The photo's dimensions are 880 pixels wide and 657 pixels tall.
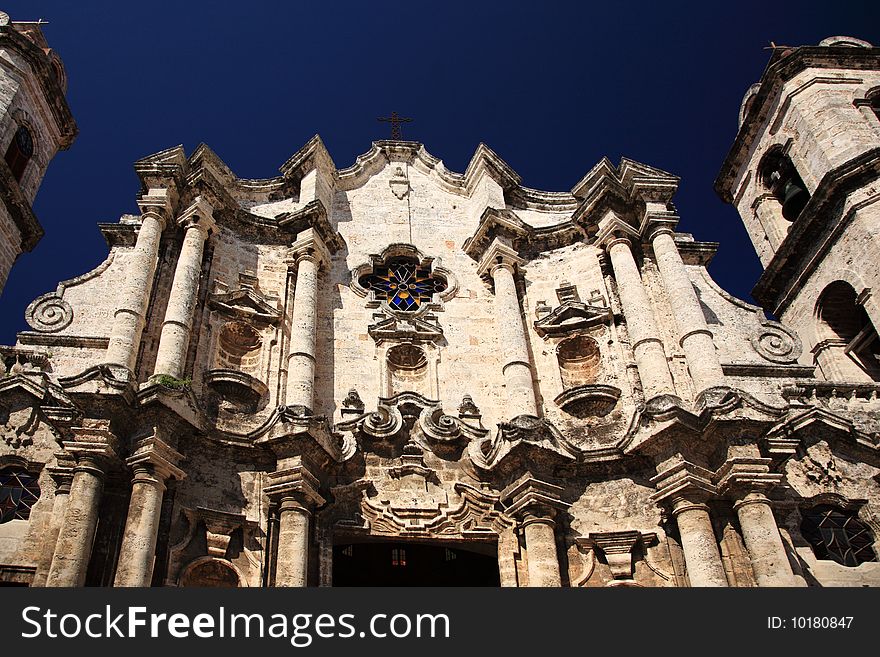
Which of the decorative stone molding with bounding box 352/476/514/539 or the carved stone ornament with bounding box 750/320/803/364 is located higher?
the carved stone ornament with bounding box 750/320/803/364

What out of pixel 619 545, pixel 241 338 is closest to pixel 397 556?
pixel 619 545

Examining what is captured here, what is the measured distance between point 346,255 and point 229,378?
15.5 feet

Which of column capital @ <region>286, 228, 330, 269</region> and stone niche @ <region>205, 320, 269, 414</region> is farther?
column capital @ <region>286, 228, 330, 269</region>

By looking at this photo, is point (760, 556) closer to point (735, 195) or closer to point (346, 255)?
point (346, 255)

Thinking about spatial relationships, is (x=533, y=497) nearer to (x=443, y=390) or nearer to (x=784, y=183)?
(x=443, y=390)

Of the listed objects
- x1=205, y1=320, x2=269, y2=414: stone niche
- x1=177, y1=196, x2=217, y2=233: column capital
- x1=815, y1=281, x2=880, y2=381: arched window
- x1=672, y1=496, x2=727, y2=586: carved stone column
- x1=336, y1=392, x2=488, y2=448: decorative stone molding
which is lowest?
x1=672, y1=496, x2=727, y2=586: carved stone column

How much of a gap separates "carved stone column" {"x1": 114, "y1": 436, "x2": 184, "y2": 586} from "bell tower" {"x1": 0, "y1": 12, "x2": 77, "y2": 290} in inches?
322

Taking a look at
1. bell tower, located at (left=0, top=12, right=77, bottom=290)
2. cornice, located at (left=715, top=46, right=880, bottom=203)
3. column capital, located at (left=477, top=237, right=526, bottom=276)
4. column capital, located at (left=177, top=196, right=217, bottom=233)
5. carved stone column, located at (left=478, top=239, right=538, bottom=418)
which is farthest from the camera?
Answer: cornice, located at (left=715, top=46, right=880, bottom=203)

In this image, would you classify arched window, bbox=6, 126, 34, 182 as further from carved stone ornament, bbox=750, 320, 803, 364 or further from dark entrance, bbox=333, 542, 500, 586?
carved stone ornament, bbox=750, 320, 803, 364

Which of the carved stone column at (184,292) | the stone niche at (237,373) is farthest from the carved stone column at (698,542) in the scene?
the carved stone column at (184,292)

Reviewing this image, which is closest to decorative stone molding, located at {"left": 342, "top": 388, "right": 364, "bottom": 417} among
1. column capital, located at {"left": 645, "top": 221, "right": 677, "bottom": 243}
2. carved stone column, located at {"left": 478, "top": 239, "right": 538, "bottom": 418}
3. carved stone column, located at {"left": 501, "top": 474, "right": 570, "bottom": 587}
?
carved stone column, located at {"left": 478, "top": 239, "right": 538, "bottom": 418}

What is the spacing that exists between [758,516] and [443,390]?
6.15 meters

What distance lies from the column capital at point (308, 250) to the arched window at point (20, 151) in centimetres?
775

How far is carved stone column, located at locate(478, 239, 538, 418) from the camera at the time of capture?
14.1 meters
